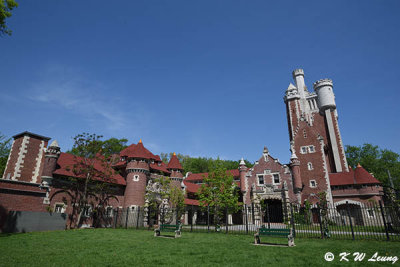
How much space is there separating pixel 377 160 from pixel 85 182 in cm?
6244

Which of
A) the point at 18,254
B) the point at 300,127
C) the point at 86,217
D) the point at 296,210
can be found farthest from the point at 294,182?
the point at 18,254

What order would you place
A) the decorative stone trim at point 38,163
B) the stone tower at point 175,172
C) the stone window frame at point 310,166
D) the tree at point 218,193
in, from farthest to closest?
the stone window frame at point 310,166, the stone tower at point 175,172, the tree at point 218,193, the decorative stone trim at point 38,163

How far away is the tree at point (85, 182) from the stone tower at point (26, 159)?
9.21ft

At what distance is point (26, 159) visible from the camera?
22.5 metres

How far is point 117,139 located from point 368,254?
168 ft

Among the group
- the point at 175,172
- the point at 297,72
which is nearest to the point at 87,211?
the point at 175,172

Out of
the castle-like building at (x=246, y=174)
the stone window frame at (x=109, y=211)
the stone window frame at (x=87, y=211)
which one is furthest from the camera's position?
the stone window frame at (x=109, y=211)

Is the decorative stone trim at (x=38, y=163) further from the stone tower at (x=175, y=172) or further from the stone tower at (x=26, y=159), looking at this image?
the stone tower at (x=175, y=172)

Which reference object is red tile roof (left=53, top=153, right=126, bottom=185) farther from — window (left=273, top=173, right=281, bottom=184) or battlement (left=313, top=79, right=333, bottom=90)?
battlement (left=313, top=79, right=333, bottom=90)

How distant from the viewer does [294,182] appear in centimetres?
3350

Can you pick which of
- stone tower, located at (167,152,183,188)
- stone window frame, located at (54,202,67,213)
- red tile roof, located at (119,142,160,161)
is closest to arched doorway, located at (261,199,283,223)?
stone tower, located at (167,152,183,188)

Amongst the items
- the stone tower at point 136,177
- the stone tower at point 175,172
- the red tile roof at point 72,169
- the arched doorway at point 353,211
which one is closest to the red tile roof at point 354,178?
the arched doorway at point 353,211

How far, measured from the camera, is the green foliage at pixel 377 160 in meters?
50.0

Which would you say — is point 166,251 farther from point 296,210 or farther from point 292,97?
point 292,97
